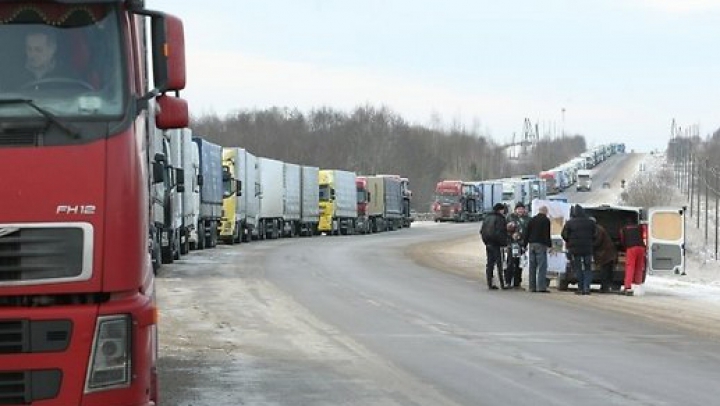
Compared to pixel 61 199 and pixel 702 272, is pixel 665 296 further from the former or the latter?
pixel 61 199

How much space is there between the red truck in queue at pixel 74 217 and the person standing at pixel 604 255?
1693 cm

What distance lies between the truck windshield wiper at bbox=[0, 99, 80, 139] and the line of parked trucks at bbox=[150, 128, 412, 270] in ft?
8.06

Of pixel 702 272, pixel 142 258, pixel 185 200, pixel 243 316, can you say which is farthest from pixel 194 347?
pixel 702 272

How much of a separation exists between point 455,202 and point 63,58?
282ft

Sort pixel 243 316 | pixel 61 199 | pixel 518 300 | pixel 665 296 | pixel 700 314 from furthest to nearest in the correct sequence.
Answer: pixel 665 296 < pixel 518 300 < pixel 700 314 < pixel 243 316 < pixel 61 199

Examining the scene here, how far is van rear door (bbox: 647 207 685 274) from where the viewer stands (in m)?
24.5

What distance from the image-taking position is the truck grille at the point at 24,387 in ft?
19.6

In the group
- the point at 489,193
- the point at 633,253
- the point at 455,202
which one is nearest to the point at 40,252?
the point at 633,253

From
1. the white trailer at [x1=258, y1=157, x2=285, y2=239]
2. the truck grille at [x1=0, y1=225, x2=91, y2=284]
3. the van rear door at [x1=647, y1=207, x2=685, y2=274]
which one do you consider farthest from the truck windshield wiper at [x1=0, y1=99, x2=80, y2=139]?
the white trailer at [x1=258, y1=157, x2=285, y2=239]

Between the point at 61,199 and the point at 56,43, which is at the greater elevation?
the point at 56,43

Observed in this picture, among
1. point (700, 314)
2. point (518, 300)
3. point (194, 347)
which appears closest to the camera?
point (194, 347)

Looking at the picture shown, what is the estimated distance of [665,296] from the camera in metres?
Answer: 22.9

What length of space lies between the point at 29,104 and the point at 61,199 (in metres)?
0.67

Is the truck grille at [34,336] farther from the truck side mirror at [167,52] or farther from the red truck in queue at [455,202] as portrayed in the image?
the red truck in queue at [455,202]
